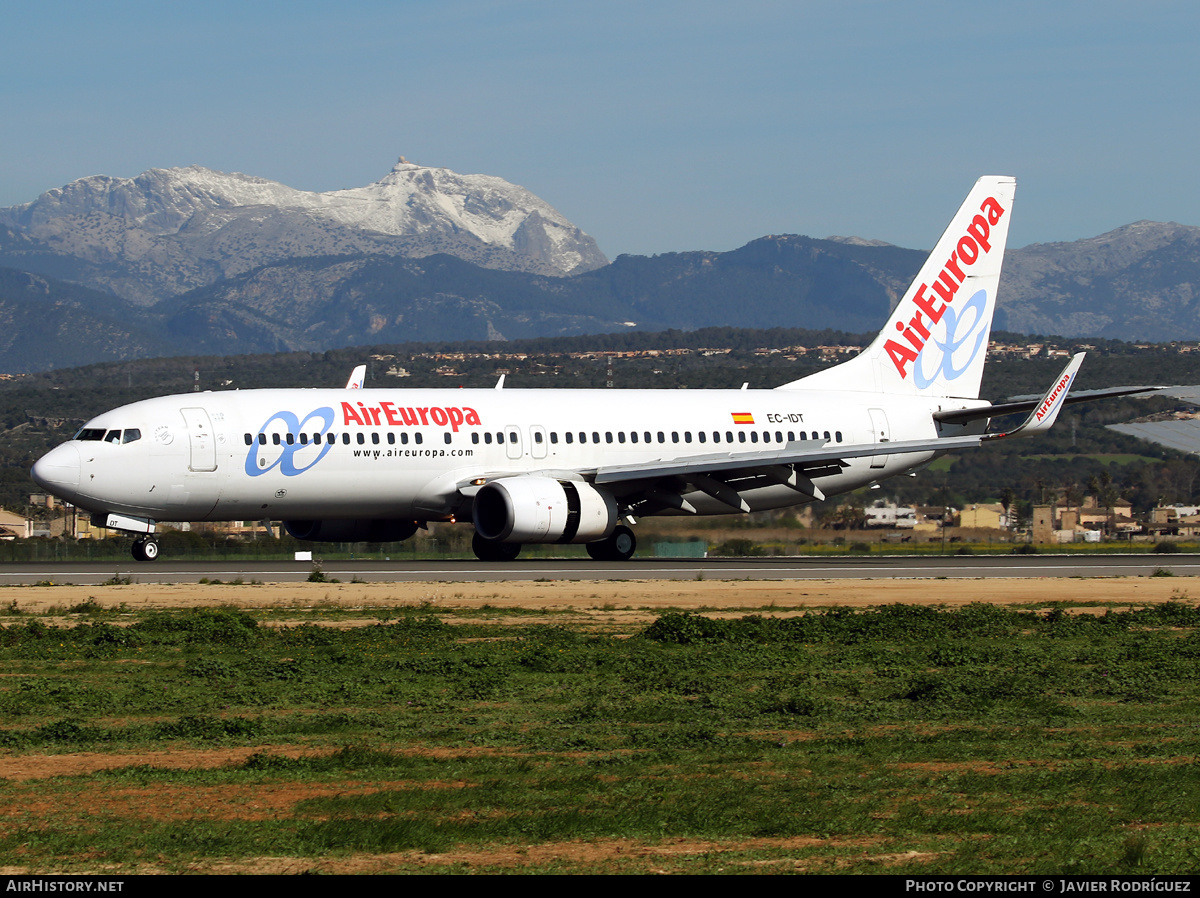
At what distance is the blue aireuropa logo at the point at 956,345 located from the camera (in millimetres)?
46344

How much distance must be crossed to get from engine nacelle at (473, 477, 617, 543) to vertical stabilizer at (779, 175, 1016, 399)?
11393mm

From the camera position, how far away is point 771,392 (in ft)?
146

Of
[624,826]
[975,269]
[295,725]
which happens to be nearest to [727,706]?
[295,725]

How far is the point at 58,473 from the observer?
34625 millimetres

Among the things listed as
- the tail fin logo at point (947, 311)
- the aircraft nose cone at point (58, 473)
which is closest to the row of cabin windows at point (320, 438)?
the aircraft nose cone at point (58, 473)

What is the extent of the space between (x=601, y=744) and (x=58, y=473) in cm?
2460

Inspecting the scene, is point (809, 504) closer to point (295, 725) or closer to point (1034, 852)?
point (295, 725)

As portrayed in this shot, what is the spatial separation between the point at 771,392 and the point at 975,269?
25.7 ft

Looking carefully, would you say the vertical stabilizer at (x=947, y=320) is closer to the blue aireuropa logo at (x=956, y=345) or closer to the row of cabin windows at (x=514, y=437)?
the blue aireuropa logo at (x=956, y=345)

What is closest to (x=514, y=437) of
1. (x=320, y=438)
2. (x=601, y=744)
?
(x=320, y=438)

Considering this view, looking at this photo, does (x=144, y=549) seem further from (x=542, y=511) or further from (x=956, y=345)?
(x=956, y=345)

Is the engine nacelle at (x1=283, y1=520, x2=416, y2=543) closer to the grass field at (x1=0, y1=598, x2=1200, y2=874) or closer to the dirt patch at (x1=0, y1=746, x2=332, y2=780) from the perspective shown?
the grass field at (x1=0, y1=598, x2=1200, y2=874)

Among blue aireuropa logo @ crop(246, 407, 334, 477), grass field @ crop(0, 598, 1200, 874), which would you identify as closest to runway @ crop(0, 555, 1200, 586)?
blue aireuropa logo @ crop(246, 407, 334, 477)

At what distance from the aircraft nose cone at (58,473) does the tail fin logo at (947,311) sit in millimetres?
23999
